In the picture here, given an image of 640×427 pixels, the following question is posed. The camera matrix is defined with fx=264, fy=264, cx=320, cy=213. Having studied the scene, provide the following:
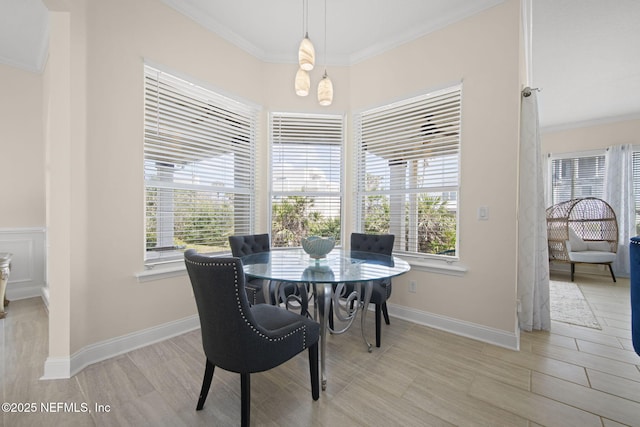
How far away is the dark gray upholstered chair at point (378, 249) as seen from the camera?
7.40ft

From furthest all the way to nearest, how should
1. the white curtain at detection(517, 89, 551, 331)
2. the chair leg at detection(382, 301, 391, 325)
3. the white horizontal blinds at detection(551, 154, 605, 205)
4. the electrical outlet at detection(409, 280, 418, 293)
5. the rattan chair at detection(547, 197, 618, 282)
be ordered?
the white horizontal blinds at detection(551, 154, 605, 205) → the rattan chair at detection(547, 197, 618, 282) → the electrical outlet at detection(409, 280, 418, 293) → the chair leg at detection(382, 301, 391, 325) → the white curtain at detection(517, 89, 551, 331)

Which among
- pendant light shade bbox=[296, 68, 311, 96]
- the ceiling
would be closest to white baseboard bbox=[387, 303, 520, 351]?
pendant light shade bbox=[296, 68, 311, 96]

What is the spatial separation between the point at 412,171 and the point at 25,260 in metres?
4.88

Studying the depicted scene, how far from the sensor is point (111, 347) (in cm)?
205

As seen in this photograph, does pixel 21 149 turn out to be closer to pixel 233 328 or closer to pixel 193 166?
pixel 193 166

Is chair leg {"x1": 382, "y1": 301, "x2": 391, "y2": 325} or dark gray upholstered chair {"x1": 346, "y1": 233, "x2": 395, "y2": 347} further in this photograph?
chair leg {"x1": 382, "y1": 301, "x2": 391, "y2": 325}

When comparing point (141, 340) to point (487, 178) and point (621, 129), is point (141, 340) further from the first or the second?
point (621, 129)

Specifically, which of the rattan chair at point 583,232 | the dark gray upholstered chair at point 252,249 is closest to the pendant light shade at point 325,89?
the dark gray upholstered chair at point 252,249

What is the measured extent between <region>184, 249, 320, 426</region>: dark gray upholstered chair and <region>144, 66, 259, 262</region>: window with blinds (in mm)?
1370

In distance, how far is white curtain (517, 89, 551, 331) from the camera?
250 centimetres

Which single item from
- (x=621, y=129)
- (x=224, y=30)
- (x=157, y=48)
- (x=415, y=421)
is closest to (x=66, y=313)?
(x=157, y=48)

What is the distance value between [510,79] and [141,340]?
3811mm

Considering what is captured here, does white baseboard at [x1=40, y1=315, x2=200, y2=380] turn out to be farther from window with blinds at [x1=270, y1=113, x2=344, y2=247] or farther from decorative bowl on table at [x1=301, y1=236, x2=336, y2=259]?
decorative bowl on table at [x1=301, y1=236, x2=336, y2=259]

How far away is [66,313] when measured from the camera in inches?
72.3
